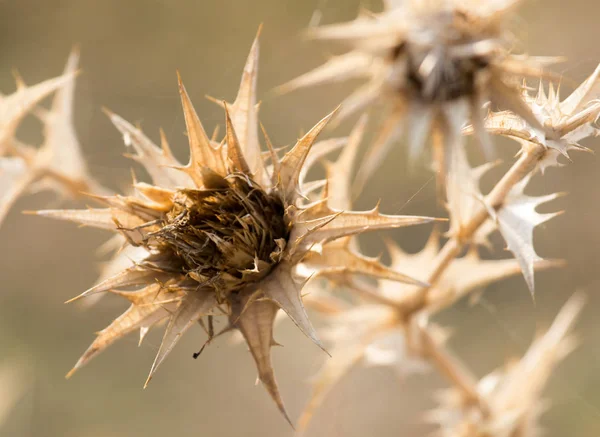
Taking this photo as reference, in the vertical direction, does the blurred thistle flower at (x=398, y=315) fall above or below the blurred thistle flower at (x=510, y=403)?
above

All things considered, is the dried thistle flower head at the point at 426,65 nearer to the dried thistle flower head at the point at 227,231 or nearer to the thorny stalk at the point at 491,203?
the thorny stalk at the point at 491,203

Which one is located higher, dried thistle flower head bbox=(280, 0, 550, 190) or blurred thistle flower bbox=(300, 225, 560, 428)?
dried thistle flower head bbox=(280, 0, 550, 190)

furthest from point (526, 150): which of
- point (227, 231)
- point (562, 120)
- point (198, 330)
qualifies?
point (198, 330)

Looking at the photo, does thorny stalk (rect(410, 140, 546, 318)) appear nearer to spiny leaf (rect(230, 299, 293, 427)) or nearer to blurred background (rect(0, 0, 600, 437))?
spiny leaf (rect(230, 299, 293, 427))

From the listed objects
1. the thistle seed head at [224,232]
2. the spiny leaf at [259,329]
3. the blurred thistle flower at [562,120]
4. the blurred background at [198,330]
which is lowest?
the blurred background at [198,330]

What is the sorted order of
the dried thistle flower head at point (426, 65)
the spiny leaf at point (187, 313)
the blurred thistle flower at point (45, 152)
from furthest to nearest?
the blurred thistle flower at point (45, 152) < the dried thistle flower head at point (426, 65) < the spiny leaf at point (187, 313)

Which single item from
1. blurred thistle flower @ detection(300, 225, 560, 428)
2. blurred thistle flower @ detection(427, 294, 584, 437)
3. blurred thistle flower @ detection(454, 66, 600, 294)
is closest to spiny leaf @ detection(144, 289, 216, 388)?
blurred thistle flower @ detection(454, 66, 600, 294)

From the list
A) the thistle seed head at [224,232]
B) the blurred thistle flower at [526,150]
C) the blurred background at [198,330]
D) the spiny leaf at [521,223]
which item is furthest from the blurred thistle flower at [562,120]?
the blurred background at [198,330]

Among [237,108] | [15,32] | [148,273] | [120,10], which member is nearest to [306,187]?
[237,108]
